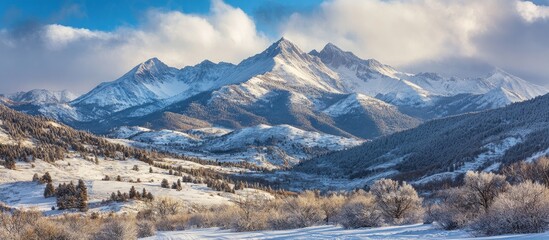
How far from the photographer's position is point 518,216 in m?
29.9

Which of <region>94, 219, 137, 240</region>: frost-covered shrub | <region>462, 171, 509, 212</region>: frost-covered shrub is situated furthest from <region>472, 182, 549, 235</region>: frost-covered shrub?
<region>94, 219, 137, 240</region>: frost-covered shrub

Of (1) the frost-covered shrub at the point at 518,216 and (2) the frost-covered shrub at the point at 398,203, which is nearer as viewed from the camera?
(1) the frost-covered shrub at the point at 518,216

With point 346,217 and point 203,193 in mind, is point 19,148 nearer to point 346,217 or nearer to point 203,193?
point 203,193

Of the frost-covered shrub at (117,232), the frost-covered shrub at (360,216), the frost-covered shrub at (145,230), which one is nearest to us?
the frost-covered shrub at (117,232)

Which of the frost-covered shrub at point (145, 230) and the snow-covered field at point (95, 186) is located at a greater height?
the snow-covered field at point (95, 186)

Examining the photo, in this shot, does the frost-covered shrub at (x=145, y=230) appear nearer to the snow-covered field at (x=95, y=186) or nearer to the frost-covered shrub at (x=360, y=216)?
the frost-covered shrub at (x=360, y=216)

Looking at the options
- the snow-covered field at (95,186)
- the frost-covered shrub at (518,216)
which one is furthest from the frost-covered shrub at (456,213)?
the snow-covered field at (95,186)

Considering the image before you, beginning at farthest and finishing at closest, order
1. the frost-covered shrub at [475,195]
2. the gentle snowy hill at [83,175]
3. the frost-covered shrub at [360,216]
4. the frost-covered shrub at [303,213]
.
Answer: the gentle snowy hill at [83,175] < the frost-covered shrub at [303,213] < the frost-covered shrub at [360,216] < the frost-covered shrub at [475,195]

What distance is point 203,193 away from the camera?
125500mm

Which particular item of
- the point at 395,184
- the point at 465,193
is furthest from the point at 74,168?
the point at 465,193

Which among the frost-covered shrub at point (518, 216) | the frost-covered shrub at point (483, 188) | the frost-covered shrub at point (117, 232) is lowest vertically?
the frost-covered shrub at point (117, 232)

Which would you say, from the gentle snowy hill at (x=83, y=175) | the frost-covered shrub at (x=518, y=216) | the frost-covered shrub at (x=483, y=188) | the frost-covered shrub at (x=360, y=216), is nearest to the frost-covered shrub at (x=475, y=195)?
the frost-covered shrub at (x=483, y=188)

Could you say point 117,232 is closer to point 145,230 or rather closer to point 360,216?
point 145,230

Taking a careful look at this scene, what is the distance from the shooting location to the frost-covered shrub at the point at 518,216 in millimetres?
29516
